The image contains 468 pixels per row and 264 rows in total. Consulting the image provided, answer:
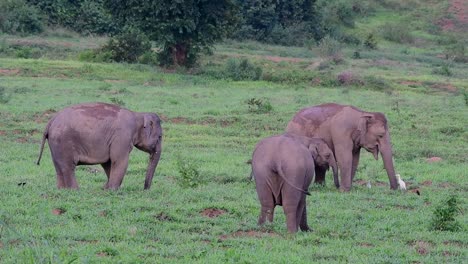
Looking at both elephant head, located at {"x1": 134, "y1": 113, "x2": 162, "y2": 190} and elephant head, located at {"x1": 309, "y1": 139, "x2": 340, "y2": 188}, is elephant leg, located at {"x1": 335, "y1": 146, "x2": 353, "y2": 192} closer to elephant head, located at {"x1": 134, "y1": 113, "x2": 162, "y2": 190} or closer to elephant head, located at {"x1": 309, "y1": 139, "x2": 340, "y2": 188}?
elephant head, located at {"x1": 309, "y1": 139, "x2": 340, "y2": 188}

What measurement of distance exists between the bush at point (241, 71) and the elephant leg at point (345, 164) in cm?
1764

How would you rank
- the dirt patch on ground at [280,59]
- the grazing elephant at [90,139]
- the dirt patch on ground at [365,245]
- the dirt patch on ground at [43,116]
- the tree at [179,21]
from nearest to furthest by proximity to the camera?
the dirt patch on ground at [365,245], the grazing elephant at [90,139], the dirt patch on ground at [43,116], the tree at [179,21], the dirt patch on ground at [280,59]

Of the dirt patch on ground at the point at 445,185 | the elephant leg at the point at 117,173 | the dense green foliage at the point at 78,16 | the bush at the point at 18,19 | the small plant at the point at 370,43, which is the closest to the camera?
the elephant leg at the point at 117,173

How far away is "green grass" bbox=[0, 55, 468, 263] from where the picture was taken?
902 centimetres

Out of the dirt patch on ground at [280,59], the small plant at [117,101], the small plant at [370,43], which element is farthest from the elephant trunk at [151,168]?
the small plant at [370,43]

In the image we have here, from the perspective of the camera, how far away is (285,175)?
32.2 ft

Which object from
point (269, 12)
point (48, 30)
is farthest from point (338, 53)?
point (48, 30)

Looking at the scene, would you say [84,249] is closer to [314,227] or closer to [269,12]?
[314,227]

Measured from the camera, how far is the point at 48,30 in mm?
42312

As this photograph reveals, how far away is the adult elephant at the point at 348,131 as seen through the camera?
46.4 ft

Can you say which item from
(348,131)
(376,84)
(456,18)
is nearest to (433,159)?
(348,131)

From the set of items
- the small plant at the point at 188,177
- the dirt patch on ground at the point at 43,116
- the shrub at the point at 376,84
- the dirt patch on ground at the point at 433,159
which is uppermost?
the small plant at the point at 188,177

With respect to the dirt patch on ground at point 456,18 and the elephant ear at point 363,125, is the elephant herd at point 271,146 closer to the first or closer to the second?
the elephant ear at point 363,125

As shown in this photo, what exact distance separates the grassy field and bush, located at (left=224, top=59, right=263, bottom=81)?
1.52 ft
